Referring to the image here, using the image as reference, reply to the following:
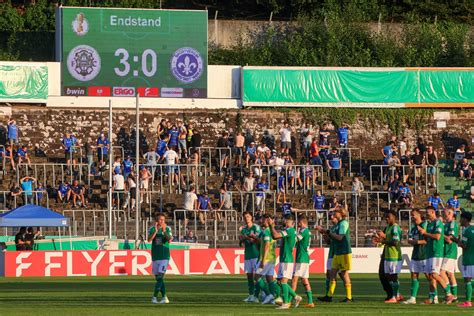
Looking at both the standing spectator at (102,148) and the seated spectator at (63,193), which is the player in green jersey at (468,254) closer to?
the seated spectator at (63,193)

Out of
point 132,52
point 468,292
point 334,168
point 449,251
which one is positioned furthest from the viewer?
point 132,52

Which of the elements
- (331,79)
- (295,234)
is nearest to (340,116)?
(331,79)

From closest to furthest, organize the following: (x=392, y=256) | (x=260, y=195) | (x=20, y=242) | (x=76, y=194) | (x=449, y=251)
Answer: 1. (x=449, y=251)
2. (x=392, y=256)
3. (x=20, y=242)
4. (x=76, y=194)
5. (x=260, y=195)

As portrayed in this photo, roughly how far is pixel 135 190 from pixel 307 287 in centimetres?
2414

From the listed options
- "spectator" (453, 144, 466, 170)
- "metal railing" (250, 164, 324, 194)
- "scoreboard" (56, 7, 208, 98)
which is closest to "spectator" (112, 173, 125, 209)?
"metal railing" (250, 164, 324, 194)

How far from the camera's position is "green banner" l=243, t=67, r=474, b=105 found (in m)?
58.1

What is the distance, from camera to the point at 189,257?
41.3m

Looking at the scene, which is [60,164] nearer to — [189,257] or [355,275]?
[189,257]

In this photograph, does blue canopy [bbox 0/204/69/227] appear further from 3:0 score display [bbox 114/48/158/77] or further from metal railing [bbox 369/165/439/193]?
metal railing [bbox 369/165/439/193]

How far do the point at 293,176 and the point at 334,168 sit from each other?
185 centimetres

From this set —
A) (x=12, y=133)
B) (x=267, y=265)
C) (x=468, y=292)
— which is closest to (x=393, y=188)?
(x=12, y=133)

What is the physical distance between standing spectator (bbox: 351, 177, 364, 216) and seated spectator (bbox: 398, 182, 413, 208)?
5.21 feet

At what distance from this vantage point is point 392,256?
88.0ft

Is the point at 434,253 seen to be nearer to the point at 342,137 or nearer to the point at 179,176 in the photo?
the point at 179,176
